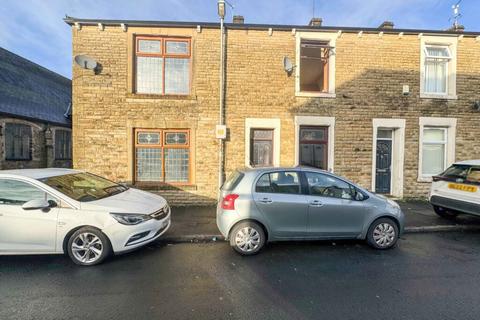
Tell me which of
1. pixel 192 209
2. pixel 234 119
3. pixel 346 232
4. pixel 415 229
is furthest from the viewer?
pixel 234 119

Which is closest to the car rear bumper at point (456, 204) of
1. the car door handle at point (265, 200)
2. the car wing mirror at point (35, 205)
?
the car door handle at point (265, 200)

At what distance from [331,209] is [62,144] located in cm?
1707

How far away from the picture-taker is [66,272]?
3668 millimetres

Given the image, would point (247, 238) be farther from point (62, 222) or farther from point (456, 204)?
point (456, 204)

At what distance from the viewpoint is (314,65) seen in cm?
856

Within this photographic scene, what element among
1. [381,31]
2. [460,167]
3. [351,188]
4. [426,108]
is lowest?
[351,188]

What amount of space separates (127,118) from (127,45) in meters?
2.28

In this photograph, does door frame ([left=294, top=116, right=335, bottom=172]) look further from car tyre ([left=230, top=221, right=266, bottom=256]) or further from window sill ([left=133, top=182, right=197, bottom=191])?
car tyre ([left=230, top=221, right=266, bottom=256])

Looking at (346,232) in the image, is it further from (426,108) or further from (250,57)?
(426,108)

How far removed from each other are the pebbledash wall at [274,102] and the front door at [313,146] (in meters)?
0.24

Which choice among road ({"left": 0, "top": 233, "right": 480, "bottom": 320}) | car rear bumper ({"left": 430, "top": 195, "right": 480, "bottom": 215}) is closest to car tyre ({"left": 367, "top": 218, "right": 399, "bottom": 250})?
road ({"left": 0, "top": 233, "right": 480, "bottom": 320})

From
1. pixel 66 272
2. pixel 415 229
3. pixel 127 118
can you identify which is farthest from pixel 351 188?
pixel 127 118

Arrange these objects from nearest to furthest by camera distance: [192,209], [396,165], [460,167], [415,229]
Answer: [415,229] → [460,167] → [192,209] → [396,165]

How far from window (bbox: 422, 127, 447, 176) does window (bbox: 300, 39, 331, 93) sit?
3962 mm
